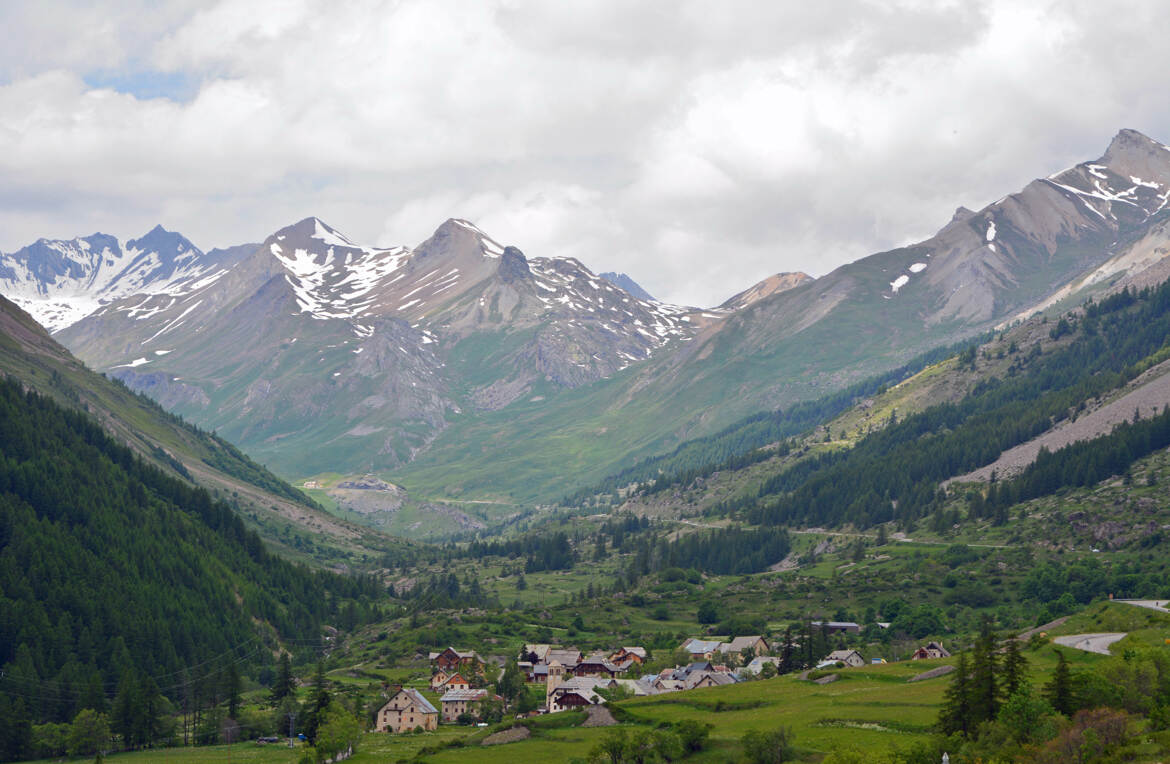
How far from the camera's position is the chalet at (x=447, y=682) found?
152m

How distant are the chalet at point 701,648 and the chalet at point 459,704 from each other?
37.1 meters

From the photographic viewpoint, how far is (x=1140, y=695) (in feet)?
276

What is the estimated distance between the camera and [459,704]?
465ft

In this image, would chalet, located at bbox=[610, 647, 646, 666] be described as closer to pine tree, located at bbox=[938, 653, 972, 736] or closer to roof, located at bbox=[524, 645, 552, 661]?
roof, located at bbox=[524, 645, 552, 661]

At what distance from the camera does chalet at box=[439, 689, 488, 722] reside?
140 metres

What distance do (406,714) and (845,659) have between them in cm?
5410

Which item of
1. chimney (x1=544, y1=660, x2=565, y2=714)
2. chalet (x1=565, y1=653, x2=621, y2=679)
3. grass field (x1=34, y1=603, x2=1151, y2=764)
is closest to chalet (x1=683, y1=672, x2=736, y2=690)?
grass field (x1=34, y1=603, x2=1151, y2=764)

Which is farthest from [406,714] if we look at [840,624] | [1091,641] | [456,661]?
[840,624]

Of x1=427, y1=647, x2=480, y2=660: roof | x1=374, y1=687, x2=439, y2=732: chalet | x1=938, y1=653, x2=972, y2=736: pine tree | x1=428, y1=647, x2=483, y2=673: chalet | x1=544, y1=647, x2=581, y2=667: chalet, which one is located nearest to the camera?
x1=938, y1=653, x2=972, y2=736: pine tree

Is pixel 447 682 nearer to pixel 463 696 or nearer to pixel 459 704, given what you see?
pixel 463 696

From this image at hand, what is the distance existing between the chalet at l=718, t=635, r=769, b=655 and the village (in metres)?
0.15

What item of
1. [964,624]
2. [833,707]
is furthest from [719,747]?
[964,624]

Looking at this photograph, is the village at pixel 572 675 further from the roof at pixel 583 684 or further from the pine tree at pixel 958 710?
the pine tree at pixel 958 710

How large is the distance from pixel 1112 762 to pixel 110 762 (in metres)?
98.0
